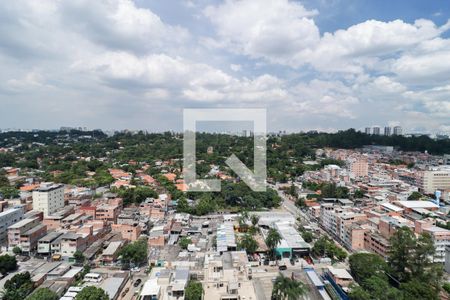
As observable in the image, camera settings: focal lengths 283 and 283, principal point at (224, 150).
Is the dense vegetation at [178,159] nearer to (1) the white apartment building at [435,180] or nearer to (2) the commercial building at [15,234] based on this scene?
(2) the commercial building at [15,234]

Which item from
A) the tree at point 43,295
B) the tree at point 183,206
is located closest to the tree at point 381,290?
the tree at point 43,295

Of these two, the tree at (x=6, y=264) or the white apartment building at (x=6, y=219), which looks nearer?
the tree at (x=6, y=264)

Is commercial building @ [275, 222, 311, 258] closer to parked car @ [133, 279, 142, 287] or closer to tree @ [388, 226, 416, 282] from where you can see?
tree @ [388, 226, 416, 282]

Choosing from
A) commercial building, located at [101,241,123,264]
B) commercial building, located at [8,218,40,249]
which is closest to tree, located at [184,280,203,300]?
commercial building, located at [101,241,123,264]

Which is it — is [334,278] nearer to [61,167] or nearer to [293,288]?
[293,288]

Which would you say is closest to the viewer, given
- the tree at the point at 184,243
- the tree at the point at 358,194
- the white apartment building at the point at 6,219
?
the tree at the point at 184,243

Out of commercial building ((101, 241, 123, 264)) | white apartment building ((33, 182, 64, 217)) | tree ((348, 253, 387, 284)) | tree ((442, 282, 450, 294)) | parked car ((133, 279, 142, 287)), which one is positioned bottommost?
parked car ((133, 279, 142, 287))

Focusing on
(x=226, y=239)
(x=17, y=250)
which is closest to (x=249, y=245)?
(x=226, y=239)
